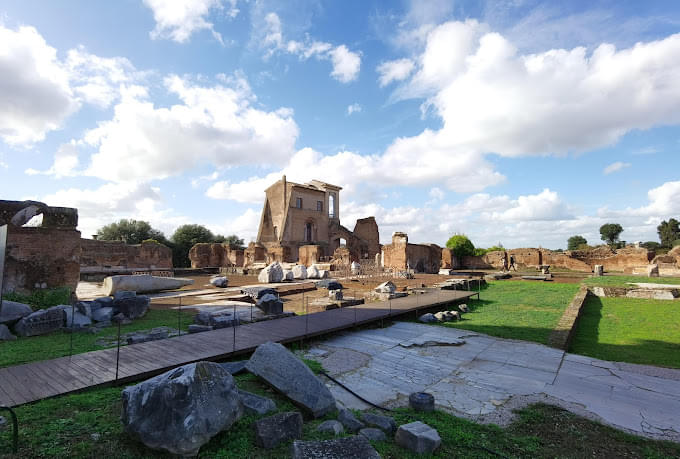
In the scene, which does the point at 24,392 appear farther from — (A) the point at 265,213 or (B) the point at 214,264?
(A) the point at 265,213

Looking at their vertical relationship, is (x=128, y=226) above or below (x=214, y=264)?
above

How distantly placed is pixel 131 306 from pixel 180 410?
734cm

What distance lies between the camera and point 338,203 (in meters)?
47.1

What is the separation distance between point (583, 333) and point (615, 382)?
4065 mm

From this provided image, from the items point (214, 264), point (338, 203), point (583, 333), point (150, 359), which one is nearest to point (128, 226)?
point (214, 264)

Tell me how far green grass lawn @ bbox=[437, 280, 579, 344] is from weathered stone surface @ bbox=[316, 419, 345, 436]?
582 cm

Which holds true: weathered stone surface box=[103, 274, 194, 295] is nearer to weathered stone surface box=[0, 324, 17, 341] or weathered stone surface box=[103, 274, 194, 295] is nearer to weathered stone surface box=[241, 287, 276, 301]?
weathered stone surface box=[241, 287, 276, 301]

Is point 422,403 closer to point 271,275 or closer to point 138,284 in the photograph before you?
point 138,284

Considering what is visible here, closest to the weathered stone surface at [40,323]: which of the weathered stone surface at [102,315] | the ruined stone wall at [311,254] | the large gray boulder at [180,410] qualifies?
the weathered stone surface at [102,315]

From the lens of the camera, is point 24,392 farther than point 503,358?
No

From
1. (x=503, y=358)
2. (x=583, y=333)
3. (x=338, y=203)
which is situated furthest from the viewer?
(x=338, y=203)

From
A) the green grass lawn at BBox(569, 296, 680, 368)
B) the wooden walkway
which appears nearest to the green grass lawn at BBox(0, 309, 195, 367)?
the wooden walkway

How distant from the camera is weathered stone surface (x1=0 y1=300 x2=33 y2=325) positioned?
6.98 meters

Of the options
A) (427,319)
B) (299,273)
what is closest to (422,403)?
(427,319)
